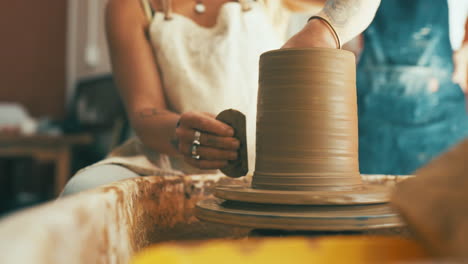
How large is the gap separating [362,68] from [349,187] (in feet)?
3.09

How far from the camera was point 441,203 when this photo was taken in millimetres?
239

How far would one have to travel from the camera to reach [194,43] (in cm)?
105

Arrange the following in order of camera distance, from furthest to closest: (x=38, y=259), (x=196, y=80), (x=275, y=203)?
(x=196, y=80) < (x=275, y=203) < (x=38, y=259)

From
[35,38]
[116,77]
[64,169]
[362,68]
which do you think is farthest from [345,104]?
[35,38]

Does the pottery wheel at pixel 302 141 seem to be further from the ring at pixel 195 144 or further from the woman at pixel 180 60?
the woman at pixel 180 60

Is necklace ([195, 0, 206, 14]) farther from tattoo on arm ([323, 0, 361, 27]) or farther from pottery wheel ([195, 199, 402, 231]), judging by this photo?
pottery wheel ([195, 199, 402, 231])

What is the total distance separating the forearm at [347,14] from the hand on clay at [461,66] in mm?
752

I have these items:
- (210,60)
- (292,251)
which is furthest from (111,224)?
(210,60)

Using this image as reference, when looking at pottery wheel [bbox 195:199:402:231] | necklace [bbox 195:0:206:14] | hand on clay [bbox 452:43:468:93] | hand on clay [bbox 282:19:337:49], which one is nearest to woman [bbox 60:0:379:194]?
necklace [bbox 195:0:206:14]

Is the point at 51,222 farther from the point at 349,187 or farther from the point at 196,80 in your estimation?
the point at 196,80

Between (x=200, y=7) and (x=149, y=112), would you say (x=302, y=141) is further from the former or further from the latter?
(x=200, y=7)

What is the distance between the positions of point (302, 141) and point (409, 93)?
3.04 feet

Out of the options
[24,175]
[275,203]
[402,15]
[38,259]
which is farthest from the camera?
[24,175]

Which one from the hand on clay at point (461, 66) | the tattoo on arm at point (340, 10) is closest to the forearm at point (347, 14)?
the tattoo on arm at point (340, 10)
